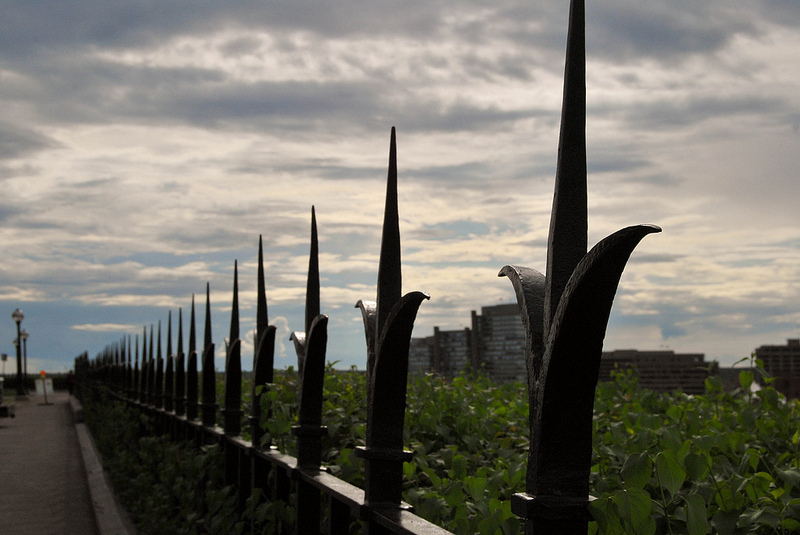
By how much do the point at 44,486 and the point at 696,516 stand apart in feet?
43.1

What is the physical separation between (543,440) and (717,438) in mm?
1230

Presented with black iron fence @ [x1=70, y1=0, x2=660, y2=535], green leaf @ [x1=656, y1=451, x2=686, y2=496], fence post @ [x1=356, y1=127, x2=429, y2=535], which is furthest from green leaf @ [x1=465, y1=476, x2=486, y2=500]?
green leaf @ [x1=656, y1=451, x2=686, y2=496]

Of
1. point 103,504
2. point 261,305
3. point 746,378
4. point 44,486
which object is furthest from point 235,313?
point 44,486

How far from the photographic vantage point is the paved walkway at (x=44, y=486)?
9570 mm

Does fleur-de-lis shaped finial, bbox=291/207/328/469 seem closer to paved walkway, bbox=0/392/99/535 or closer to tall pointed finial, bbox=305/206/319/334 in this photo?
tall pointed finial, bbox=305/206/319/334

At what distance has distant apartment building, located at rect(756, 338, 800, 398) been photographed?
3860 mm

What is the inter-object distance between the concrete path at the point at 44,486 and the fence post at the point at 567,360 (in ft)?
29.8

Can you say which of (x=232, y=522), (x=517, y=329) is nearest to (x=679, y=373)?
(x=517, y=329)

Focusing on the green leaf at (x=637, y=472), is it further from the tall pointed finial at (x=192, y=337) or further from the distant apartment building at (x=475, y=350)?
the tall pointed finial at (x=192, y=337)

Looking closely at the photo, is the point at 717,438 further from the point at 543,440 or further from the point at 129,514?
the point at 129,514

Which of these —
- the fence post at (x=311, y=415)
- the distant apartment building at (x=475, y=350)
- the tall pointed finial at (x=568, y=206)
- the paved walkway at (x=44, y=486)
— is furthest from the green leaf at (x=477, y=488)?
the paved walkway at (x=44, y=486)

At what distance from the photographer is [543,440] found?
1412 mm

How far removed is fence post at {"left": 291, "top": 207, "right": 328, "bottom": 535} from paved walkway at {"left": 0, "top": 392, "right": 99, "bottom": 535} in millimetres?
7070

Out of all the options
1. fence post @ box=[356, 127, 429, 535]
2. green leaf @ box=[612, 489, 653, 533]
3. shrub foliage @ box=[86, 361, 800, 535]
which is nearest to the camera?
green leaf @ box=[612, 489, 653, 533]
